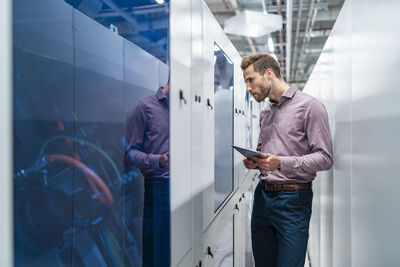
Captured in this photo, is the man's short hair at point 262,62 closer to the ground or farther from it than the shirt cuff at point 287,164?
farther from it

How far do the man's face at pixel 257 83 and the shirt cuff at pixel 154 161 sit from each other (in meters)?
1.05

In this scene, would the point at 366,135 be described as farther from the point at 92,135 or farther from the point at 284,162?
the point at 92,135

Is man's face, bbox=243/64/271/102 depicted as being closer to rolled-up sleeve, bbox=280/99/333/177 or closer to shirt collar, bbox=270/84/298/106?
shirt collar, bbox=270/84/298/106

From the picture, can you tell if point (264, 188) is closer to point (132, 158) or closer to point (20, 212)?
point (132, 158)

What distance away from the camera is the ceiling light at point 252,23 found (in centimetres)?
348

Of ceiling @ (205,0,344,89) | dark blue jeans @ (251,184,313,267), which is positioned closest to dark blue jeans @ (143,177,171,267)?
dark blue jeans @ (251,184,313,267)

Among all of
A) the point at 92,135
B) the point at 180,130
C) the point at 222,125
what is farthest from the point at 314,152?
the point at 92,135

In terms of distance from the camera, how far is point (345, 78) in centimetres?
158

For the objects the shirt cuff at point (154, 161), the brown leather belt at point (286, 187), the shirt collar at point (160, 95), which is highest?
the shirt collar at point (160, 95)

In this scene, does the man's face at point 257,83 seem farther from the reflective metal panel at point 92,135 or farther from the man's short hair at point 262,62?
the reflective metal panel at point 92,135

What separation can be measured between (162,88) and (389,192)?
72 cm

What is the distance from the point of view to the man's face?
1991 millimetres

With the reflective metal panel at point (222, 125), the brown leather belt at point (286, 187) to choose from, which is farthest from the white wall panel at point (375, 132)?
the reflective metal panel at point (222, 125)

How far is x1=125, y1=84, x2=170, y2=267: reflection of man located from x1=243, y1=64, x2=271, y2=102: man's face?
1.00 meters
